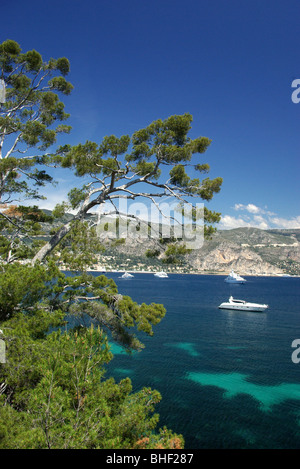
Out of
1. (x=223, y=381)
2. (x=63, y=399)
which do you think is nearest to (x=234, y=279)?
(x=223, y=381)

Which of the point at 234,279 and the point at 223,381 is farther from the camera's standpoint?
the point at 234,279

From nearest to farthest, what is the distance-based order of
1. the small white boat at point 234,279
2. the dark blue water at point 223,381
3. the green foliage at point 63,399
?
the green foliage at point 63,399, the dark blue water at point 223,381, the small white boat at point 234,279

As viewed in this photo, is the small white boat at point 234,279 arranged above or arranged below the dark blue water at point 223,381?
below

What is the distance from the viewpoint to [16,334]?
5910 millimetres

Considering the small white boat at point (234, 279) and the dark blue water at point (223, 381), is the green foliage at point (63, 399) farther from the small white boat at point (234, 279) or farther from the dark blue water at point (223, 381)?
the small white boat at point (234, 279)

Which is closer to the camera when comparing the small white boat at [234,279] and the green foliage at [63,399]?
the green foliage at [63,399]

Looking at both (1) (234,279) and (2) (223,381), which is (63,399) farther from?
(1) (234,279)

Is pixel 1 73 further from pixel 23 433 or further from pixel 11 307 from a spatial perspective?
pixel 23 433

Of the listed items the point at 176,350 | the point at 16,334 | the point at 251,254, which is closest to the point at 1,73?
the point at 16,334

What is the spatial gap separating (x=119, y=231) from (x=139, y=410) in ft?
19.7

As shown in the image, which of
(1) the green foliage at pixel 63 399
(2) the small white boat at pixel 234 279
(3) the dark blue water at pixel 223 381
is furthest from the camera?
(2) the small white boat at pixel 234 279

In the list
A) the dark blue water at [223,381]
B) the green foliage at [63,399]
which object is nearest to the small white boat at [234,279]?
the dark blue water at [223,381]

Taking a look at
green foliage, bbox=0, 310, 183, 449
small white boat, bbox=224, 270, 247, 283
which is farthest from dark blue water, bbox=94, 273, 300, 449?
small white boat, bbox=224, 270, 247, 283

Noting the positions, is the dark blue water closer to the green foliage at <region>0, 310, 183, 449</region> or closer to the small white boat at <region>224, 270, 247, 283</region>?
the green foliage at <region>0, 310, 183, 449</region>
